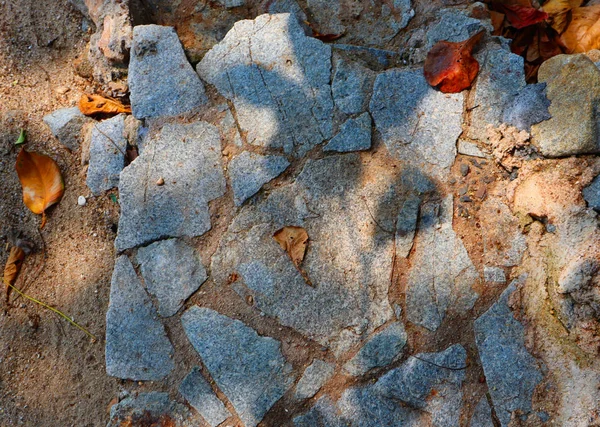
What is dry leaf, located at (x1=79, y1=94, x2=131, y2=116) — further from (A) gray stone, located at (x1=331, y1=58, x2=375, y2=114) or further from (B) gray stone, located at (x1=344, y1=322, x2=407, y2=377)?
(B) gray stone, located at (x1=344, y1=322, x2=407, y2=377)

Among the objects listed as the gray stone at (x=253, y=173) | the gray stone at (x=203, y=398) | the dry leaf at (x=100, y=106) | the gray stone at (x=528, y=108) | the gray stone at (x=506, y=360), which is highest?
the gray stone at (x=528, y=108)

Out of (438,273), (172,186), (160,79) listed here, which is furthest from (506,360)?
(160,79)

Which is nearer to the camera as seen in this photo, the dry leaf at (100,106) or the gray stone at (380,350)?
the gray stone at (380,350)

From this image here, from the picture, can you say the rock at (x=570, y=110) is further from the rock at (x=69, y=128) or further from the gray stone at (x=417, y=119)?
the rock at (x=69, y=128)

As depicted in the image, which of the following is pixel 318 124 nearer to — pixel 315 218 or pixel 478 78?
pixel 315 218

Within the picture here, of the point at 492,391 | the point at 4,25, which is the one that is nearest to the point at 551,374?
the point at 492,391

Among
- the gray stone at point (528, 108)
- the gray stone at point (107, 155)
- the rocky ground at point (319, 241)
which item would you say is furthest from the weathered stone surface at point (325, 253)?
the gray stone at point (107, 155)

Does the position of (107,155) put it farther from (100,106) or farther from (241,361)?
(241,361)
